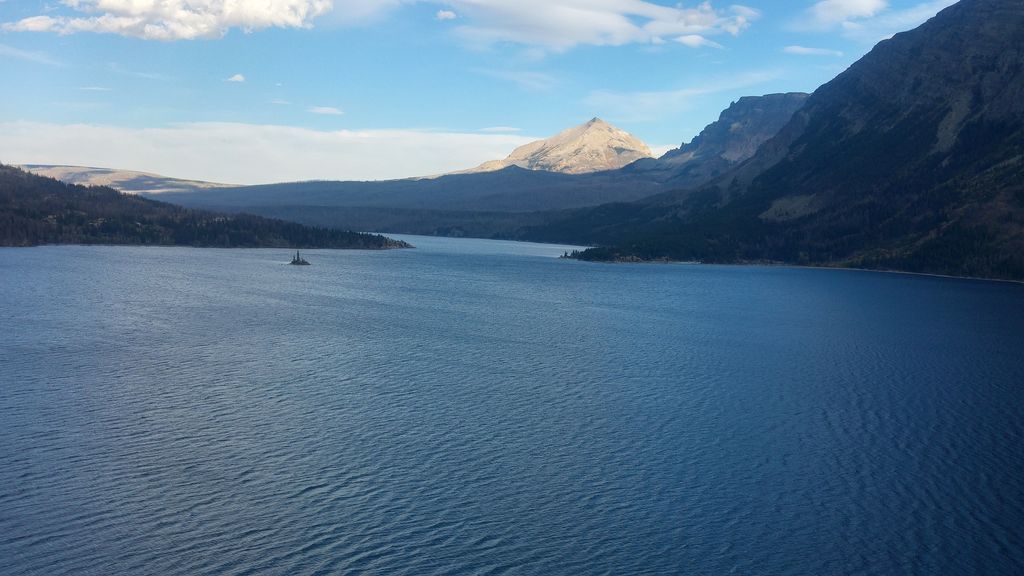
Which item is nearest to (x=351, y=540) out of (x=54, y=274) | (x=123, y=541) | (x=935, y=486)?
(x=123, y=541)

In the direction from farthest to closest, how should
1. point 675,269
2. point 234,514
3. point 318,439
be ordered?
1. point 675,269
2. point 318,439
3. point 234,514

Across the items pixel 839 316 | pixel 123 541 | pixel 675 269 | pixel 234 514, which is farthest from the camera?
pixel 675 269

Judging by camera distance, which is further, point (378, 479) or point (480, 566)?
point (378, 479)

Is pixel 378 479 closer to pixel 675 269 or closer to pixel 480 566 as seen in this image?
pixel 480 566

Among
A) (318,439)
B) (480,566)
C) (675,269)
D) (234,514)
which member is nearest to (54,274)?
(318,439)

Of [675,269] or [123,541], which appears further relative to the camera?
[675,269]

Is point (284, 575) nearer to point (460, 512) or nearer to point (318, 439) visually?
point (460, 512)
